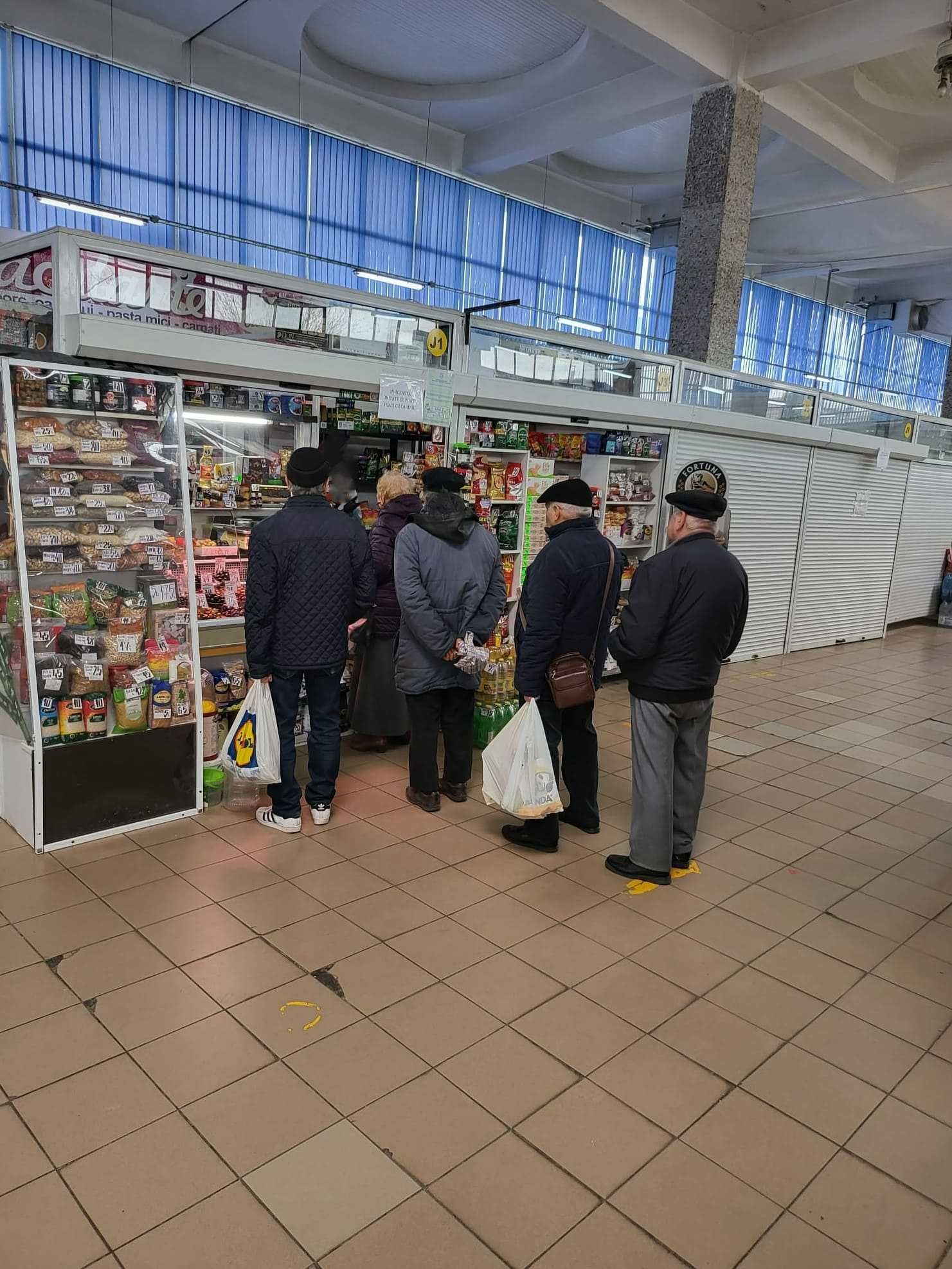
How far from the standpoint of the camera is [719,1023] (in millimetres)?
3002

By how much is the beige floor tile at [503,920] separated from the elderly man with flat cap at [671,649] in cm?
62

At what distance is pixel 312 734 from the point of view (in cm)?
429

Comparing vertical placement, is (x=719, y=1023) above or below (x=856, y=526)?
below

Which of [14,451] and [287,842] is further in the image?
[287,842]

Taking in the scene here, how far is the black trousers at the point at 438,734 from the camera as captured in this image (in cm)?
455

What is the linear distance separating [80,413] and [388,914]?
8.65 ft

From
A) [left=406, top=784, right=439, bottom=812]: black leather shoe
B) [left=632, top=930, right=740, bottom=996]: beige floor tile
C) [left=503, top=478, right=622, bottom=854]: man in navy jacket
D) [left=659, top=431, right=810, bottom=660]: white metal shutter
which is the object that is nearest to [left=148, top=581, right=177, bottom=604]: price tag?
[left=406, top=784, right=439, bottom=812]: black leather shoe

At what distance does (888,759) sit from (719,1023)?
12.5ft

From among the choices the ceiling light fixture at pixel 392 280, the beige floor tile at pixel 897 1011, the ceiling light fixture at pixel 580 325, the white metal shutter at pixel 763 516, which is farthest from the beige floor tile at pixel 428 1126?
the ceiling light fixture at pixel 580 325

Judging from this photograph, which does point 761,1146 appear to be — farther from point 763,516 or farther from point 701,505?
point 763,516

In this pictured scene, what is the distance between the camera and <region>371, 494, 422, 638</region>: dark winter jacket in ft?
16.4

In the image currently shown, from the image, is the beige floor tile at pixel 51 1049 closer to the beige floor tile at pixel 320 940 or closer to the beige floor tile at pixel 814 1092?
the beige floor tile at pixel 320 940

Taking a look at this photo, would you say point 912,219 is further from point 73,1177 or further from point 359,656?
point 73,1177

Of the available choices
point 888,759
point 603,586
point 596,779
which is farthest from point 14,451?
point 888,759
